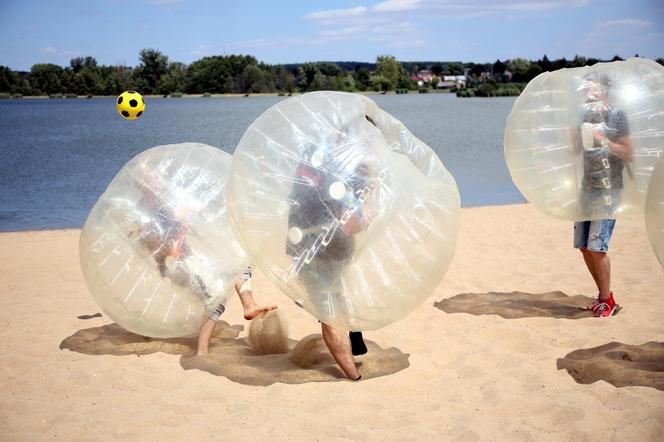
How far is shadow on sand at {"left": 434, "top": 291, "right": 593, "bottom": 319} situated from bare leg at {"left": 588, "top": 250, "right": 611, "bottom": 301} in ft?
0.80

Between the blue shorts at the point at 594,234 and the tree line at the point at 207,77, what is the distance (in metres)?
93.9

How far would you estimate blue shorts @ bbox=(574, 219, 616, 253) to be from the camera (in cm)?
628

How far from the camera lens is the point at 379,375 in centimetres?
525

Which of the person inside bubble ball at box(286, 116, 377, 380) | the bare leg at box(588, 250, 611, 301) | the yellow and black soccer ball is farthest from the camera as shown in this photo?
the yellow and black soccer ball

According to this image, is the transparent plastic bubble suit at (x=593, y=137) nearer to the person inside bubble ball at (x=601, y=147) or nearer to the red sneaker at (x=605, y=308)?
the person inside bubble ball at (x=601, y=147)

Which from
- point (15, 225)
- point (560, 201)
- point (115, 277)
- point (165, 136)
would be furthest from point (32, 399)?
point (165, 136)

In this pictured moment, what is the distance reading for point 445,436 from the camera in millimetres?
4277

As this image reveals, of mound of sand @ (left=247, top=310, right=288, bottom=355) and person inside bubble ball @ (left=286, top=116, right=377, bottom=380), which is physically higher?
person inside bubble ball @ (left=286, top=116, right=377, bottom=380)

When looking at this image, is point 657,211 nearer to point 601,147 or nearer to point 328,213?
point 601,147

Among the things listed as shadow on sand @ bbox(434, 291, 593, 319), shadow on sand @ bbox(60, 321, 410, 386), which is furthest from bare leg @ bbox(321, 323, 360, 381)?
shadow on sand @ bbox(434, 291, 593, 319)

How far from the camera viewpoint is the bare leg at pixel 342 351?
5.04 metres

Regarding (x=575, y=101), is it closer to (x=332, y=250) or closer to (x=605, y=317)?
(x=605, y=317)

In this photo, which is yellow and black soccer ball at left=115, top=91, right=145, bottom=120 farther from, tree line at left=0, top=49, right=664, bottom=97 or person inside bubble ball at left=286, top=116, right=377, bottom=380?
tree line at left=0, top=49, right=664, bottom=97

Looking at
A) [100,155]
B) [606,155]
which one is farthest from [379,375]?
[100,155]
